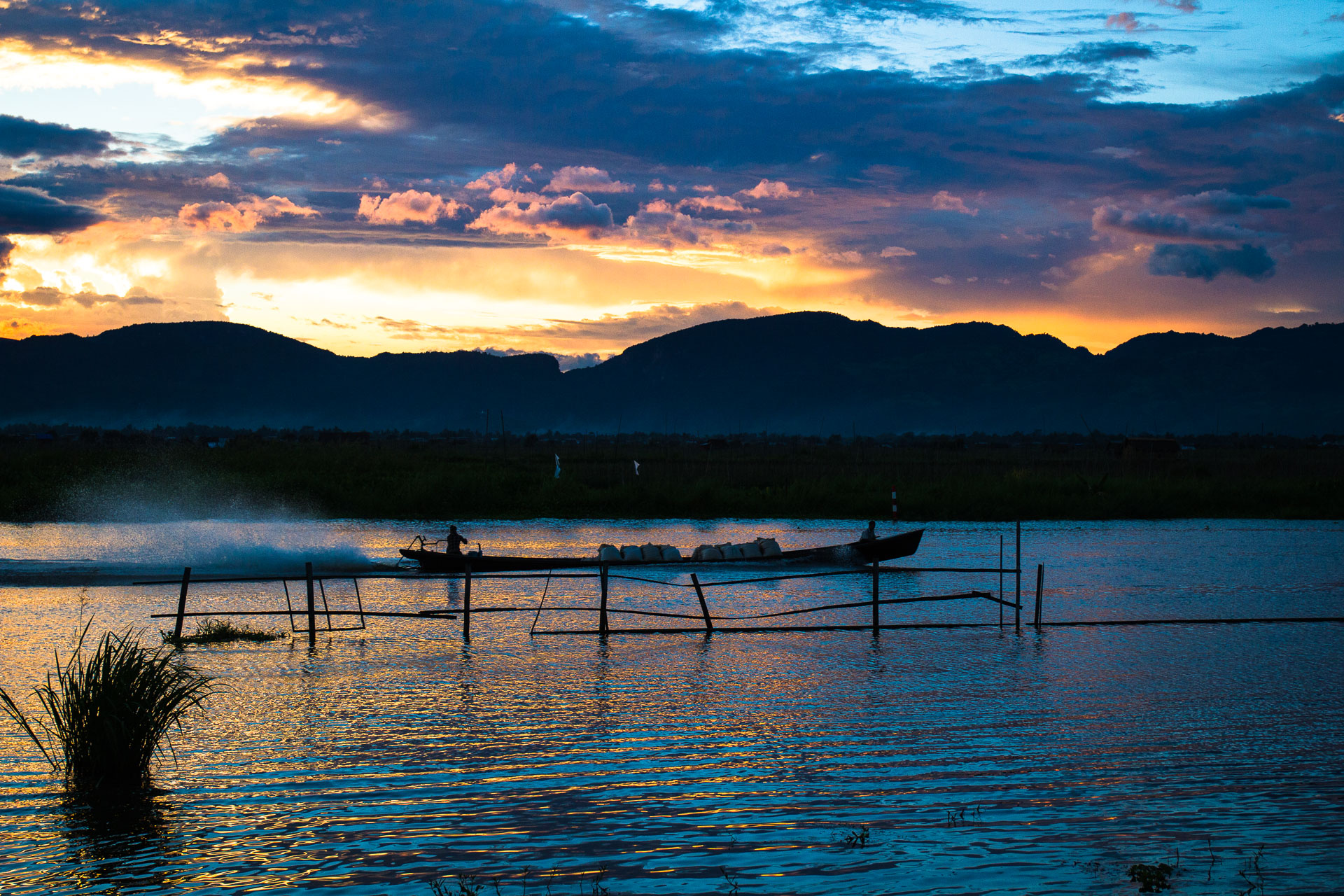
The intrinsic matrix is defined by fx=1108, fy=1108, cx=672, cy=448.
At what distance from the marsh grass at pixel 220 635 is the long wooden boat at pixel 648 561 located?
4050 millimetres

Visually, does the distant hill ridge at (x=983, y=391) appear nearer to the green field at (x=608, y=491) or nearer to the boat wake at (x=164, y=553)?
the green field at (x=608, y=491)

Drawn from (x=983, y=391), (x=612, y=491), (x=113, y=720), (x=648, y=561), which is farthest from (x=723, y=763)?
(x=983, y=391)

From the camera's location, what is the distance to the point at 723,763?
9602 millimetres

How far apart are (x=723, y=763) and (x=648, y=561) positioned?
12240 mm

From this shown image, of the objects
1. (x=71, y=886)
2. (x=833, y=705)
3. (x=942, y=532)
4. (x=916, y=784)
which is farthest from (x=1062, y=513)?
(x=71, y=886)

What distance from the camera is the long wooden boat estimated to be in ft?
70.0

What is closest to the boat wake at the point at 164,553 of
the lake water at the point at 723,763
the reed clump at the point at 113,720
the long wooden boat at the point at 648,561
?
the long wooden boat at the point at 648,561

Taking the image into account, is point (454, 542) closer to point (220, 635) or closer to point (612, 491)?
point (220, 635)

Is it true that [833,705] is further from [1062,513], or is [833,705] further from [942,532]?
[1062,513]

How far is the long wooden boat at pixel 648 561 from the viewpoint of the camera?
21328mm

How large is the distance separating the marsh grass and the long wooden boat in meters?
4.05

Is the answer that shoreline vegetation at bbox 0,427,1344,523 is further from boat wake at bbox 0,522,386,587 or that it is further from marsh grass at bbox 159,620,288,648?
marsh grass at bbox 159,620,288,648

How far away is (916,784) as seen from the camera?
8.91 m

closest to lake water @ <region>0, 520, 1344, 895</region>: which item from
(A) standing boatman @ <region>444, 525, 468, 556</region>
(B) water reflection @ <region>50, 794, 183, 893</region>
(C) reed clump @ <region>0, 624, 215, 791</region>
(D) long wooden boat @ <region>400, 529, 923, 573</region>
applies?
(B) water reflection @ <region>50, 794, 183, 893</region>
